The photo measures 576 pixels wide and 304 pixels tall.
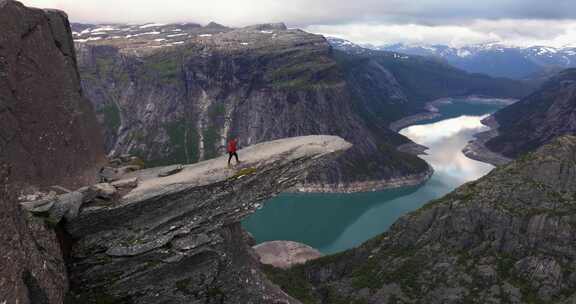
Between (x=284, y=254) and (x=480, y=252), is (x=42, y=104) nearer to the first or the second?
(x=480, y=252)

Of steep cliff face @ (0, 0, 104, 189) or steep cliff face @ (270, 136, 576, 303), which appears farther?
steep cliff face @ (270, 136, 576, 303)

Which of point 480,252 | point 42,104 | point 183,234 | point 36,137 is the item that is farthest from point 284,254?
point 36,137

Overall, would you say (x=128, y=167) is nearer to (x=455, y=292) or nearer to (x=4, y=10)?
(x=4, y=10)

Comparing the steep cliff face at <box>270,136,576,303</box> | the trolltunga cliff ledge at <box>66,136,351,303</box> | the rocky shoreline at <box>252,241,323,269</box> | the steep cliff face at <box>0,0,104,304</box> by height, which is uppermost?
the steep cliff face at <box>0,0,104,304</box>

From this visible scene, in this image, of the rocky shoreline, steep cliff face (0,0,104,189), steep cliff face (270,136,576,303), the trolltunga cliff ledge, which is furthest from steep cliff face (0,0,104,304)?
the rocky shoreline

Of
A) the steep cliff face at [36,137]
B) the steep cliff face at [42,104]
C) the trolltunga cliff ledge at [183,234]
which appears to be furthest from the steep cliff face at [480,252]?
the steep cliff face at [36,137]

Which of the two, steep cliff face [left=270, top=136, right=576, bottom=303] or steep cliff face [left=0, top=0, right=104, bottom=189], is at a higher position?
steep cliff face [left=0, top=0, right=104, bottom=189]

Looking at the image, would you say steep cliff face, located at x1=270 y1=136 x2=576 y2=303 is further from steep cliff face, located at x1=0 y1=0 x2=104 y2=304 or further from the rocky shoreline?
steep cliff face, located at x1=0 y1=0 x2=104 y2=304
